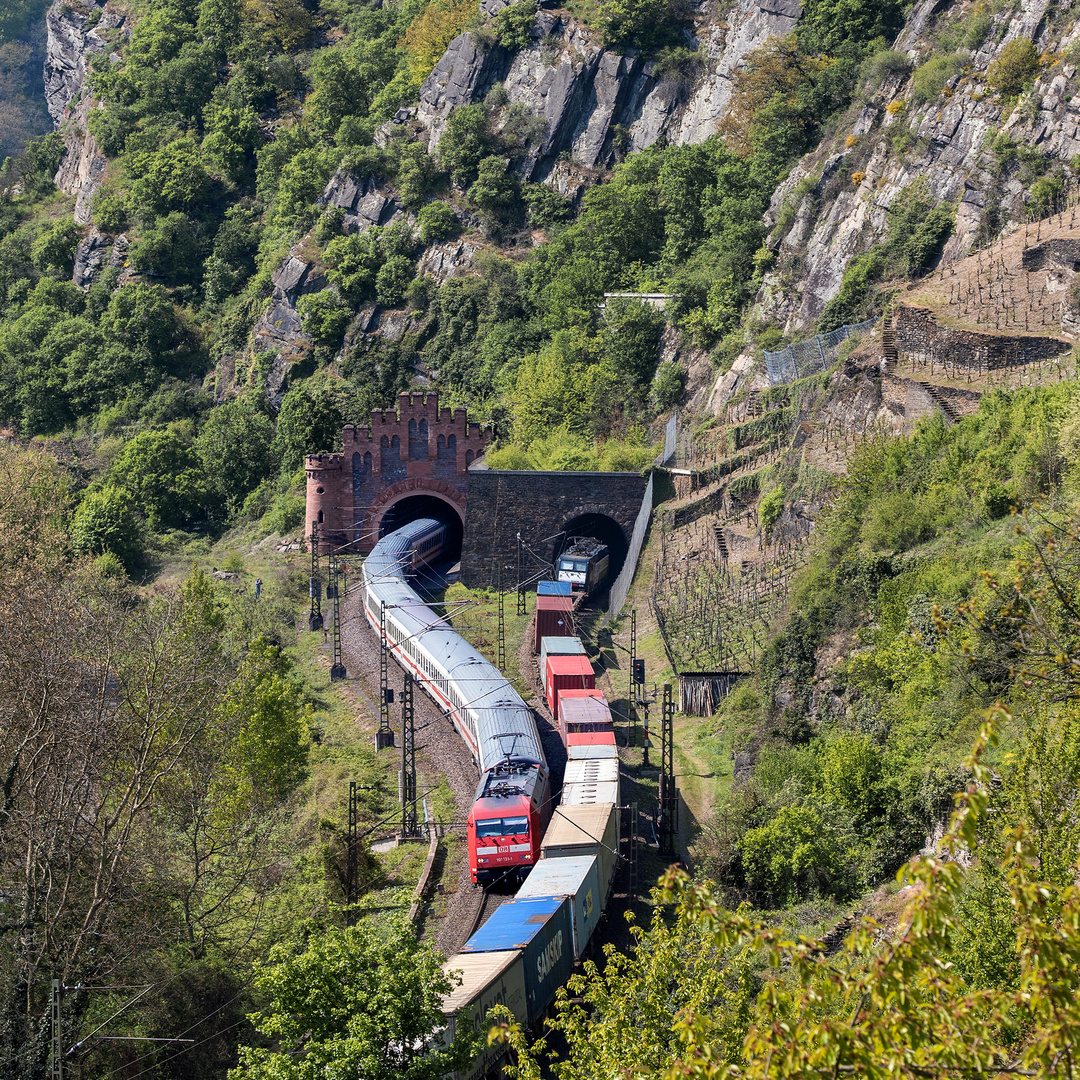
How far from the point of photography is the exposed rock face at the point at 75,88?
9750 cm

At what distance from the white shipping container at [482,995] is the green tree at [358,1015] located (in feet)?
2.13

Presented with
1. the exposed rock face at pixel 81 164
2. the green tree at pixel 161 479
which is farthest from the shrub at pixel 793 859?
the exposed rock face at pixel 81 164

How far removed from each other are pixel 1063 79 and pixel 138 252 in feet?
215

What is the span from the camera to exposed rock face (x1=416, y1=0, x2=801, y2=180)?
73.5m

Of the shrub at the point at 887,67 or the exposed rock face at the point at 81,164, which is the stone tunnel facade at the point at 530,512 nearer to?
the shrub at the point at 887,67

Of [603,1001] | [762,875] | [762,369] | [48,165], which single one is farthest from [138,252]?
[603,1001]

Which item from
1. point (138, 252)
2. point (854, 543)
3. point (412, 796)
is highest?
point (138, 252)

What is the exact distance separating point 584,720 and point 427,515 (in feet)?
95.7

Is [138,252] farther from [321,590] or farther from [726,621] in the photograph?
[726,621]

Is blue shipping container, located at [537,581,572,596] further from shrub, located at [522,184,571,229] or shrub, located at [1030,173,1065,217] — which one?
shrub, located at [522,184,571,229]

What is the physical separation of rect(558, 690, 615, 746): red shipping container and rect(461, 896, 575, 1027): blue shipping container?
9338 millimetres

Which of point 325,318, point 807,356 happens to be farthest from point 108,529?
point 807,356

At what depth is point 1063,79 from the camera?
45875mm

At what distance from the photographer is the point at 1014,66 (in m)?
48.3
